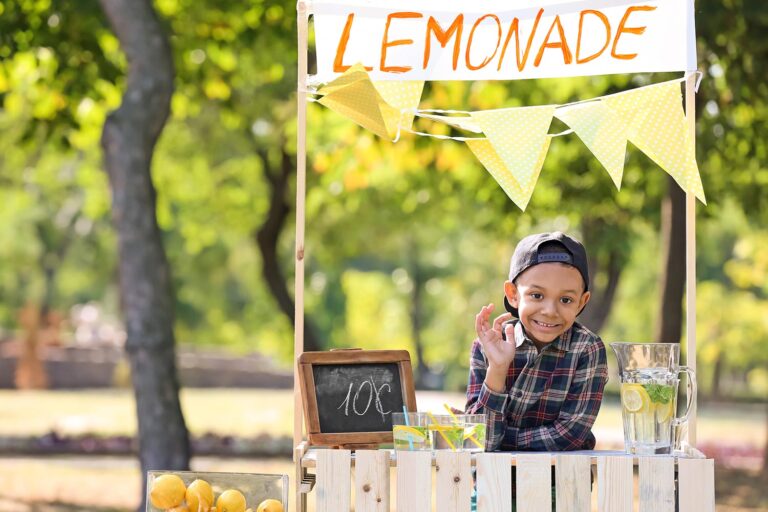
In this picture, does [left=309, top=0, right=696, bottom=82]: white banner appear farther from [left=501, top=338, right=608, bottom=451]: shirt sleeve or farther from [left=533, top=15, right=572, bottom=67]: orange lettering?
[left=501, top=338, right=608, bottom=451]: shirt sleeve

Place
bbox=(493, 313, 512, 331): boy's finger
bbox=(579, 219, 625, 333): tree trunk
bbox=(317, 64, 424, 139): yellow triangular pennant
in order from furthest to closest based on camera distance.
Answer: bbox=(579, 219, 625, 333): tree trunk → bbox=(317, 64, 424, 139): yellow triangular pennant → bbox=(493, 313, 512, 331): boy's finger

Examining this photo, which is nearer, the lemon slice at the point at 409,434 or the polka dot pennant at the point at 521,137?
the lemon slice at the point at 409,434

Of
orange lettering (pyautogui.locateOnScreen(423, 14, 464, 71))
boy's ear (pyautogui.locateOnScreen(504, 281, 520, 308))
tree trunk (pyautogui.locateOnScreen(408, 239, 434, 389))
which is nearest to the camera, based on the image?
boy's ear (pyautogui.locateOnScreen(504, 281, 520, 308))

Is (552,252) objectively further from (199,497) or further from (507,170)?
(199,497)

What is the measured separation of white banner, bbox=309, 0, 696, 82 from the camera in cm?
339

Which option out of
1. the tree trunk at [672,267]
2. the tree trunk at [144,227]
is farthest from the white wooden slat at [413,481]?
the tree trunk at [672,267]

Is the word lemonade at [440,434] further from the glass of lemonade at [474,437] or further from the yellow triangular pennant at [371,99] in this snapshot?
the yellow triangular pennant at [371,99]

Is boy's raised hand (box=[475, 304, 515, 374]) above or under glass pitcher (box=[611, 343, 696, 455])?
above

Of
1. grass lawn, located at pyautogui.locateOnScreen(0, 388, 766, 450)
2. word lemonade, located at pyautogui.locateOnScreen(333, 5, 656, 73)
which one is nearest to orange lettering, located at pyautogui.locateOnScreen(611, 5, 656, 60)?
word lemonade, located at pyautogui.locateOnScreen(333, 5, 656, 73)

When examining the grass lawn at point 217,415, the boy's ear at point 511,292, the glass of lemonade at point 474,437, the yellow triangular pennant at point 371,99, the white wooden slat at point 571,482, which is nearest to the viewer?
the white wooden slat at point 571,482

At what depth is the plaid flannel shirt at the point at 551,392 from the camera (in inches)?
127

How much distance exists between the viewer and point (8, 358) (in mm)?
24484

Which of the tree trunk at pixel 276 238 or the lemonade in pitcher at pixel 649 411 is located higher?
the tree trunk at pixel 276 238

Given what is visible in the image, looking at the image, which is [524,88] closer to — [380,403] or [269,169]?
[269,169]
